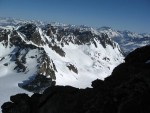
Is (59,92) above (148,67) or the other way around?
the other way around

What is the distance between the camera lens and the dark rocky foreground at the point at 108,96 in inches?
1430

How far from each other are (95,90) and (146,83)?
7783 millimetres

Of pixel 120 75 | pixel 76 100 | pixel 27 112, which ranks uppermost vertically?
pixel 120 75

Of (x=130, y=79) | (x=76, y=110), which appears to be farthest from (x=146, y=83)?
(x=76, y=110)

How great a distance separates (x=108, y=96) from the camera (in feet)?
128

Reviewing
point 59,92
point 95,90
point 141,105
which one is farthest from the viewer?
point 59,92

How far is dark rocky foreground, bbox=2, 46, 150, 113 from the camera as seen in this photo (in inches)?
1430

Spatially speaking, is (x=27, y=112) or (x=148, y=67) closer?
(x=148, y=67)

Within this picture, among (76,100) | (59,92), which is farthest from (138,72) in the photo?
(59,92)

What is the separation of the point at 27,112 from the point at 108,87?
1244cm

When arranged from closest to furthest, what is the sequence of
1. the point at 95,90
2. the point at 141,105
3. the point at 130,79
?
the point at 141,105, the point at 130,79, the point at 95,90

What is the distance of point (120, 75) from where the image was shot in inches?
1698

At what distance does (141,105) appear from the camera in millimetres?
35438

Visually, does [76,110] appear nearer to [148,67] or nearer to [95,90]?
[95,90]
